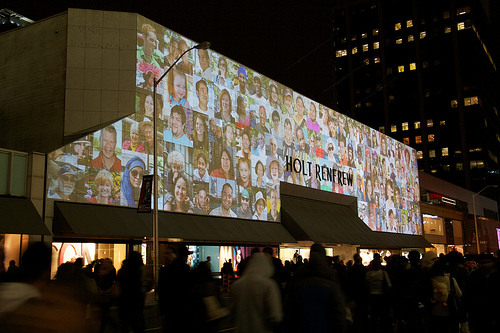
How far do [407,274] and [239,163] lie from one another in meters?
19.5

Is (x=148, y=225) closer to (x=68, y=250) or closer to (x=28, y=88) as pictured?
(x=68, y=250)

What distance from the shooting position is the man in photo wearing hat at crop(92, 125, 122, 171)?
918 inches

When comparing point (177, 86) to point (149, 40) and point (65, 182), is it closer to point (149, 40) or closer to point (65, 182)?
point (149, 40)

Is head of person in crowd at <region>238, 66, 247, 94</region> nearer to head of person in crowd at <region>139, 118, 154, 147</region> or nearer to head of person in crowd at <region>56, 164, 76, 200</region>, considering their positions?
head of person in crowd at <region>139, 118, 154, 147</region>

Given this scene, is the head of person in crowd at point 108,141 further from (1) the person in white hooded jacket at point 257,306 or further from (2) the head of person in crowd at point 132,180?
(1) the person in white hooded jacket at point 257,306

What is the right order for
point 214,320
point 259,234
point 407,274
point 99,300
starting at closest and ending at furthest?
Answer: point 214,320 → point 99,300 → point 407,274 → point 259,234

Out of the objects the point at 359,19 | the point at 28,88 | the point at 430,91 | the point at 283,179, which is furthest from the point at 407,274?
the point at 359,19

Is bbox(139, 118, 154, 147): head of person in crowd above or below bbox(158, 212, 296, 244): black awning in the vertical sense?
above

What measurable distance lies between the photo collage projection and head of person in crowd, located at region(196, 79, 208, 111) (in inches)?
2.1

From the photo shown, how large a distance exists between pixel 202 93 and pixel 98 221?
10.1 m

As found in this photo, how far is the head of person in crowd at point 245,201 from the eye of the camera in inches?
1231

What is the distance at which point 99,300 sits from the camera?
10750 millimetres

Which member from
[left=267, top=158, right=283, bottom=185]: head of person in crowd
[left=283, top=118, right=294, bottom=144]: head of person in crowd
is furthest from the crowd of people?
[left=283, top=118, right=294, bottom=144]: head of person in crowd

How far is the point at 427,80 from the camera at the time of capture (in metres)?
120
